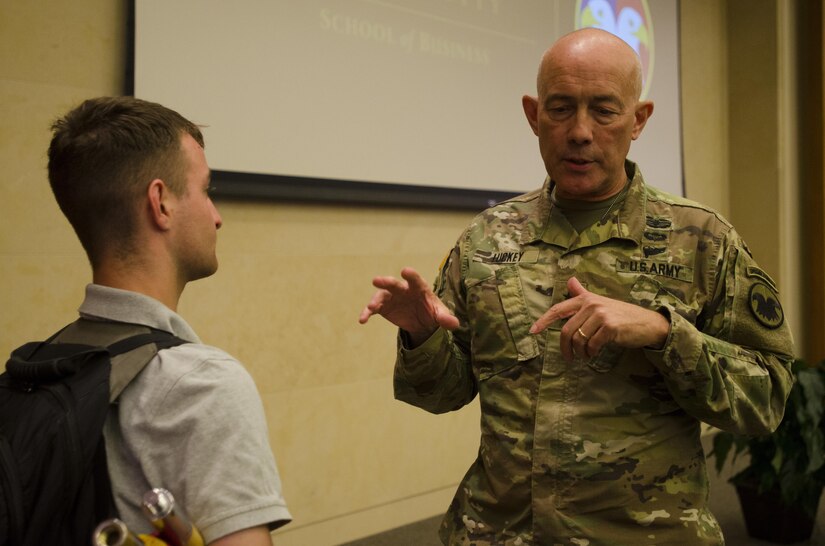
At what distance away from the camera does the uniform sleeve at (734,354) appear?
1237 mm

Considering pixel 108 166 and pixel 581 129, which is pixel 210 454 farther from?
pixel 581 129

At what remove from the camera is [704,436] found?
4.76 m

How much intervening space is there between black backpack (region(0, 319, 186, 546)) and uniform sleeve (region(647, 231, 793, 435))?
806 millimetres

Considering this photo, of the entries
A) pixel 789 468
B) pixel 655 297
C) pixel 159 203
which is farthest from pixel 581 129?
pixel 789 468

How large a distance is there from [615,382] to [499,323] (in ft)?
0.78

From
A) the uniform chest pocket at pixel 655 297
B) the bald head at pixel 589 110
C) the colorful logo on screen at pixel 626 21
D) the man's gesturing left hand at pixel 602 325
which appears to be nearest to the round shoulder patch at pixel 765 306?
the uniform chest pocket at pixel 655 297

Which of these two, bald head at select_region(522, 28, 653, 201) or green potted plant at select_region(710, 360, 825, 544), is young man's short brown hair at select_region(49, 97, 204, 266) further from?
green potted plant at select_region(710, 360, 825, 544)

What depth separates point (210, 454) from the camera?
85 centimetres

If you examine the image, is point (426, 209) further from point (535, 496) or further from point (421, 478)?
point (535, 496)

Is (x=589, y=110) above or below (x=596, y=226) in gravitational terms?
above

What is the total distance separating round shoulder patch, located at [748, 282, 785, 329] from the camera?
1342mm

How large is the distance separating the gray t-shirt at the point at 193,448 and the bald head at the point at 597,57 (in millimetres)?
903

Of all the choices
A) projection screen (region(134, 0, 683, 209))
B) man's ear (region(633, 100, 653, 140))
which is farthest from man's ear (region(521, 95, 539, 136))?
projection screen (region(134, 0, 683, 209))

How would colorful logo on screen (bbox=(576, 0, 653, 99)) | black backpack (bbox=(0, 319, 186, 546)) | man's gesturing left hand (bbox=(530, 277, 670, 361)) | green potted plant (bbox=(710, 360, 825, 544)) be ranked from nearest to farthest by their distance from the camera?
black backpack (bbox=(0, 319, 186, 546))
man's gesturing left hand (bbox=(530, 277, 670, 361))
green potted plant (bbox=(710, 360, 825, 544))
colorful logo on screen (bbox=(576, 0, 653, 99))
